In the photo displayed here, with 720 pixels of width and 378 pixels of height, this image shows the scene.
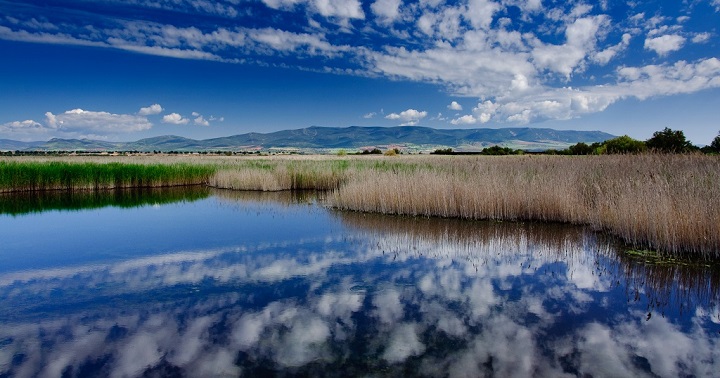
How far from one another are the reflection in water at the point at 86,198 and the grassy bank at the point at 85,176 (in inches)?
19.4

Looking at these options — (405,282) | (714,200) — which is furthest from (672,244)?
(405,282)

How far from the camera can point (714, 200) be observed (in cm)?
748

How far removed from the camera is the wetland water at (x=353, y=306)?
4059 mm

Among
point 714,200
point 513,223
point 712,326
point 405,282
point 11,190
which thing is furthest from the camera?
point 11,190

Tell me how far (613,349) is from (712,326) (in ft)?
4.49

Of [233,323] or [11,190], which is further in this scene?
[11,190]

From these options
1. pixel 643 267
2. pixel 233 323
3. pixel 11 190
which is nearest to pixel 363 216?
pixel 643 267

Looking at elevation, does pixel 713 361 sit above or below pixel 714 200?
below

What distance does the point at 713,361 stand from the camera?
408 centimetres

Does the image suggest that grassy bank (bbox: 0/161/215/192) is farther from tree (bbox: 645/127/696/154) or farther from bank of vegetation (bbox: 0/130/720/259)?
tree (bbox: 645/127/696/154)

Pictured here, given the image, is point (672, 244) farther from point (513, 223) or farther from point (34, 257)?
point (34, 257)

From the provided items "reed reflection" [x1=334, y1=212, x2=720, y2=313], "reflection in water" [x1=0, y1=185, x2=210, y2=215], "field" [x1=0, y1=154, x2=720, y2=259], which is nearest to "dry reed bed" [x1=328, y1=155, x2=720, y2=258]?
"field" [x1=0, y1=154, x2=720, y2=259]

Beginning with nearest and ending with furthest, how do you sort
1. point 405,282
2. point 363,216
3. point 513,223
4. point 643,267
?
point 405,282, point 643,267, point 513,223, point 363,216

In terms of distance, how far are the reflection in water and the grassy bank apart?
19.4 inches
